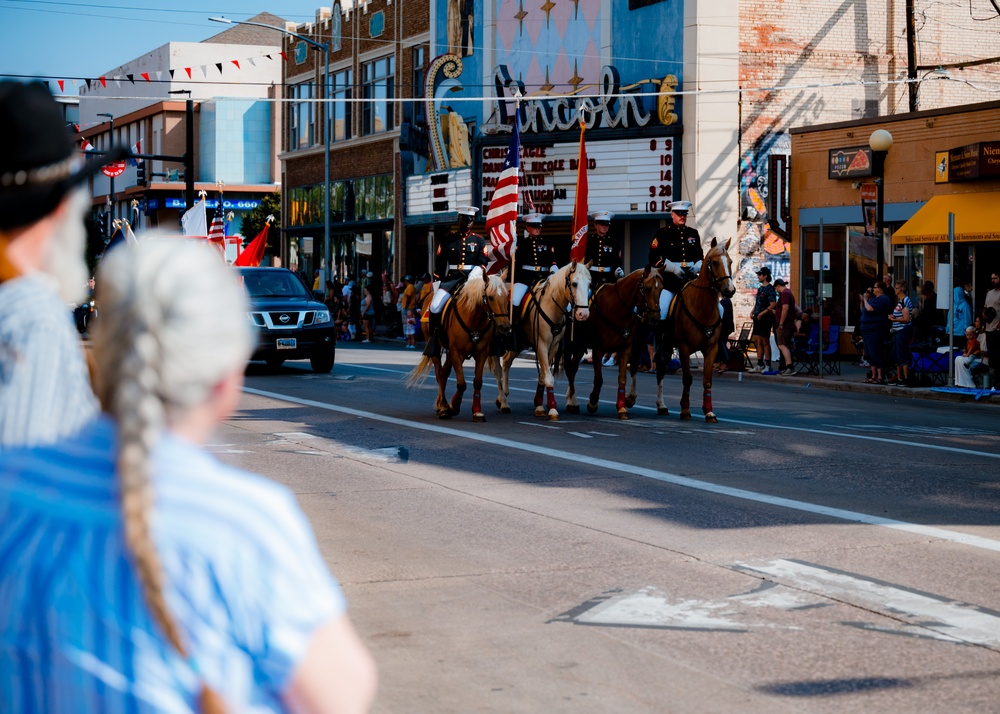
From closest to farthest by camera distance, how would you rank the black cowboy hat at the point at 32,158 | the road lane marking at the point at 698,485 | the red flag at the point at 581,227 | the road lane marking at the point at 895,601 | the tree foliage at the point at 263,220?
the black cowboy hat at the point at 32,158 < the road lane marking at the point at 895,601 < the road lane marking at the point at 698,485 < the red flag at the point at 581,227 < the tree foliage at the point at 263,220

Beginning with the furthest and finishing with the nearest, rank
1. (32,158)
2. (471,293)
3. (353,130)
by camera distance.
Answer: (353,130) → (471,293) → (32,158)

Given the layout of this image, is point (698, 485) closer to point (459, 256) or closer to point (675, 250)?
point (459, 256)

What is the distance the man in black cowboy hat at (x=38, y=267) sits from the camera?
2.37 meters

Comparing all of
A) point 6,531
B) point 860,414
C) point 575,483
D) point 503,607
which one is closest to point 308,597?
point 6,531

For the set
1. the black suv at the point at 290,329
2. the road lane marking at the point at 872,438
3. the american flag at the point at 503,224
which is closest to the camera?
the road lane marking at the point at 872,438

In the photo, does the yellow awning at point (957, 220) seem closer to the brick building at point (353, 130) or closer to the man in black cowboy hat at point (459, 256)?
the man in black cowboy hat at point (459, 256)

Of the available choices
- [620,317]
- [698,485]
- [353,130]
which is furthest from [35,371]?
[353,130]

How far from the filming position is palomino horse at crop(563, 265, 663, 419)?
1652 cm

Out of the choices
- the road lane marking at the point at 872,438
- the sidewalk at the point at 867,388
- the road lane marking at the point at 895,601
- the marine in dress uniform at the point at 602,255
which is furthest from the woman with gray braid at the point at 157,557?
the sidewalk at the point at 867,388

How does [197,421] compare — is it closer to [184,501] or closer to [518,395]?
[184,501]

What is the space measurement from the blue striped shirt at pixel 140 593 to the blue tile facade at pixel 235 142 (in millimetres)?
78731

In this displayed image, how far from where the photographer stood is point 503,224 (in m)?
17.2

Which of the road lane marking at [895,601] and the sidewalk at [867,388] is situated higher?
the sidewalk at [867,388]

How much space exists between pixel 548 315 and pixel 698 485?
5.58m
